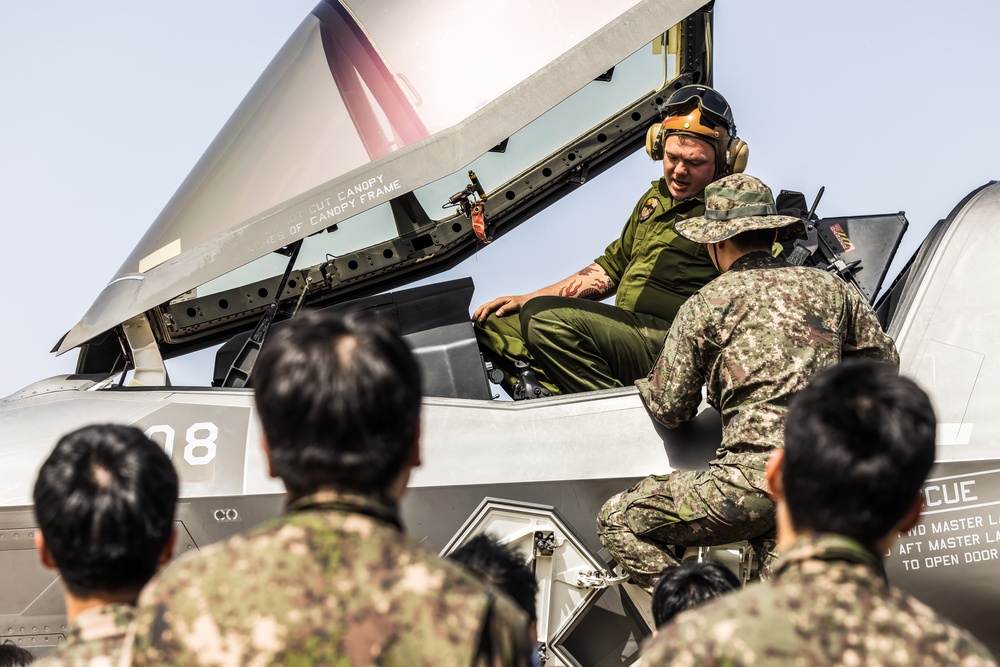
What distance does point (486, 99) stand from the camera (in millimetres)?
4668

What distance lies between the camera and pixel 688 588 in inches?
118

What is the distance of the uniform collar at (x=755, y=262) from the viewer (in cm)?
393

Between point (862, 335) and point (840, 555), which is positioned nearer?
point (840, 555)

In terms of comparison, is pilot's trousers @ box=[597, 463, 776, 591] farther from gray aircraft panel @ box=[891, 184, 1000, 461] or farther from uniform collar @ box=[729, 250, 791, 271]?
gray aircraft panel @ box=[891, 184, 1000, 461]

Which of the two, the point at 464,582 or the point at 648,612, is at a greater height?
the point at 464,582

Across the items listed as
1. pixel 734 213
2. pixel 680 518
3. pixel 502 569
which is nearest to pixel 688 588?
pixel 502 569

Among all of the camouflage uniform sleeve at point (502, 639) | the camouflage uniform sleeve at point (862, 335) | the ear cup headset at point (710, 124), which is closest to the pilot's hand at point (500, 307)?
the ear cup headset at point (710, 124)

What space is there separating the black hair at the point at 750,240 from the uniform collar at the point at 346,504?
2.60 metres

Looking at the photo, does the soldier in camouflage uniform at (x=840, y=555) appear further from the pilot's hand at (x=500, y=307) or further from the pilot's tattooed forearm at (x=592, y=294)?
the pilot's tattooed forearm at (x=592, y=294)

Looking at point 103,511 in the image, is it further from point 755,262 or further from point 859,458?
point 755,262

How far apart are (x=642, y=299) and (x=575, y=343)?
1.60 feet

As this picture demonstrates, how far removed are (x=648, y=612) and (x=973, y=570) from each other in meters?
1.21

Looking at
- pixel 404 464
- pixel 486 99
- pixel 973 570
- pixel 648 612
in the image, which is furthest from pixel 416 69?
pixel 404 464

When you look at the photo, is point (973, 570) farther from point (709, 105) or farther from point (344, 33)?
point (344, 33)
